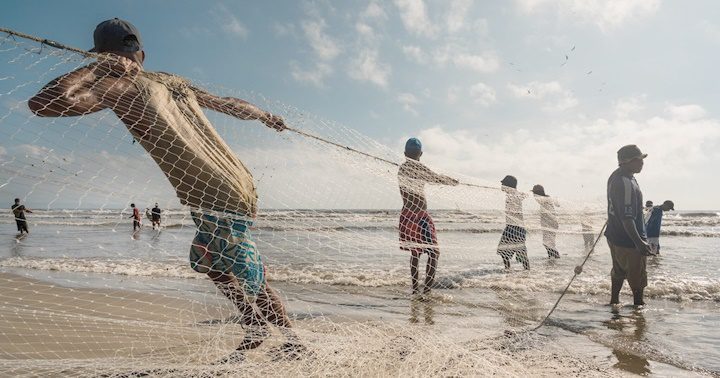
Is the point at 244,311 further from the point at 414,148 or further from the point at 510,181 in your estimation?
the point at 510,181

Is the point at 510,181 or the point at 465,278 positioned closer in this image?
the point at 465,278

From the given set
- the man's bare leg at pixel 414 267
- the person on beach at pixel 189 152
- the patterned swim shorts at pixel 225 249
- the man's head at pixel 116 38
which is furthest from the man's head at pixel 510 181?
the man's head at pixel 116 38

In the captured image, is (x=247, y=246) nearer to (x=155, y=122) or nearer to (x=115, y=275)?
(x=155, y=122)

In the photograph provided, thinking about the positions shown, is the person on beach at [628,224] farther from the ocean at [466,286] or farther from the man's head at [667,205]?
the man's head at [667,205]

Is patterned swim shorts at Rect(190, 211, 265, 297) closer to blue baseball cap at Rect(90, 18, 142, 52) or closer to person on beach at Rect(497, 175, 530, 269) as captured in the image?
blue baseball cap at Rect(90, 18, 142, 52)

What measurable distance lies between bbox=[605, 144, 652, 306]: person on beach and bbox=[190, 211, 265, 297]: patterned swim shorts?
4091mm

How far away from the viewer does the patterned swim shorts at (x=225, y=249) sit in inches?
88.6

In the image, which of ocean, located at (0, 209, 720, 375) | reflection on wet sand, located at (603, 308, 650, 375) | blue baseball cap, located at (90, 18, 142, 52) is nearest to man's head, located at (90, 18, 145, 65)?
blue baseball cap, located at (90, 18, 142, 52)

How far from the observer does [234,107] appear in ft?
9.06

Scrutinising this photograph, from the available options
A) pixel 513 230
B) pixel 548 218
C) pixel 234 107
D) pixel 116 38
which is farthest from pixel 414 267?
pixel 116 38

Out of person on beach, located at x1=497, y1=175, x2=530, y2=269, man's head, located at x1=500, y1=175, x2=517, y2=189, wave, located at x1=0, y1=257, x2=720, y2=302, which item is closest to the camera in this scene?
person on beach, located at x1=497, y1=175, x2=530, y2=269

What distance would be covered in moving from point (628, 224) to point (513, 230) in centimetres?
145

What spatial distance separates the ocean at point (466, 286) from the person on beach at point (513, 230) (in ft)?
0.53

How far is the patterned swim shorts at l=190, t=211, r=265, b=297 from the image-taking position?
2.25 metres
